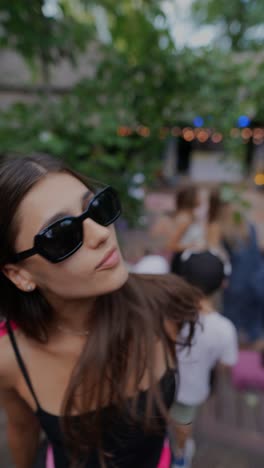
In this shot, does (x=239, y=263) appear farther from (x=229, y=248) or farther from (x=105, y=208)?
(x=105, y=208)

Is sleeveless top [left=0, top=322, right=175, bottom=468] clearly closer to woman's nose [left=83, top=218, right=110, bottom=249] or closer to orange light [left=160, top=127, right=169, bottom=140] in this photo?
woman's nose [left=83, top=218, right=110, bottom=249]

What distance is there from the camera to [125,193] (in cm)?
230

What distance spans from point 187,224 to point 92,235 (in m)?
2.12

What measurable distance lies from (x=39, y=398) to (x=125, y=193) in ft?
5.25

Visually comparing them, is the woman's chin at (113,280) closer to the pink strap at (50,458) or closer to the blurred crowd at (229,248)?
the pink strap at (50,458)

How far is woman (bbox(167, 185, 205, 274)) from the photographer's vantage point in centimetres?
279

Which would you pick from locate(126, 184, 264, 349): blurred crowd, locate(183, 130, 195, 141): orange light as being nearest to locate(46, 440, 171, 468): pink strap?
locate(126, 184, 264, 349): blurred crowd

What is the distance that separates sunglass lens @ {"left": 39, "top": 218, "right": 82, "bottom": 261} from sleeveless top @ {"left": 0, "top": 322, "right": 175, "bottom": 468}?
0.41 metres

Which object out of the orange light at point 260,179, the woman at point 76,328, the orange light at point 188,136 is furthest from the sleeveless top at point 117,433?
the orange light at point 188,136

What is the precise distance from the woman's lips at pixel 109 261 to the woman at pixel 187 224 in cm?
193

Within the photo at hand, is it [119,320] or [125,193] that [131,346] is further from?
[125,193]

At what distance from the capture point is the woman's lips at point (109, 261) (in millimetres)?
814

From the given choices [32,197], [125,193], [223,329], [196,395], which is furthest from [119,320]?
[125,193]

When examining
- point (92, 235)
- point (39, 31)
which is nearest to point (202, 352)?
point (92, 235)
